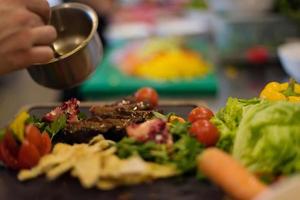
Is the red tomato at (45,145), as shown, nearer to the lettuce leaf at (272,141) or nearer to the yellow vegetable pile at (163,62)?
the lettuce leaf at (272,141)

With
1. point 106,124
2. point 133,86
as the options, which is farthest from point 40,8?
point 133,86

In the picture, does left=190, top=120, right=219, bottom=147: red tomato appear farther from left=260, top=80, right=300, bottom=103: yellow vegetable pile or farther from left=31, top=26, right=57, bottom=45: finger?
left=31, top=26, right=57, bottom=45: finger

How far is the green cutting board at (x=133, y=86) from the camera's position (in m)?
2.37

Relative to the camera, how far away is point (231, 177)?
0.93 metres

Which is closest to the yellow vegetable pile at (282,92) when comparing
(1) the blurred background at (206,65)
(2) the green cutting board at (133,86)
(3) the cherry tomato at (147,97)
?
(3) the cherry tomato at (147,97)

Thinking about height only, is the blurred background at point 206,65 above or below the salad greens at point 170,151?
below

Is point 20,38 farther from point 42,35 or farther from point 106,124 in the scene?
point 106,124

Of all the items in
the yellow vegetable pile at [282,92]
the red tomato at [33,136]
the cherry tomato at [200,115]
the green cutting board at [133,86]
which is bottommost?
the green cutting board at [133,86]

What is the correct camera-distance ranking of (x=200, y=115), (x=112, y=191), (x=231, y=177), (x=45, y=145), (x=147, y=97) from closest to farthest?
(x=231, y=177) < (x=112, y=191) < (x=45, y=145) < (x=200, y=115) < (x=147, y=97)

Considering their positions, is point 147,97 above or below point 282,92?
below

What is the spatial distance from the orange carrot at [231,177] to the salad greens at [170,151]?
4.9 inches

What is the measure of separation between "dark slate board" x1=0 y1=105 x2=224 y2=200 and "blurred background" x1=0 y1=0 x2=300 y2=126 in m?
1.10

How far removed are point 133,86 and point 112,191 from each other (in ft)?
4.52

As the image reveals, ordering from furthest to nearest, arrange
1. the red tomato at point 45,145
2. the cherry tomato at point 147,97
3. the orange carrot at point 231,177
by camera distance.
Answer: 1. the cherry tomato at point 147,97
2. the red tomato at point 45,145
3. the orange carrot at point 231,177
